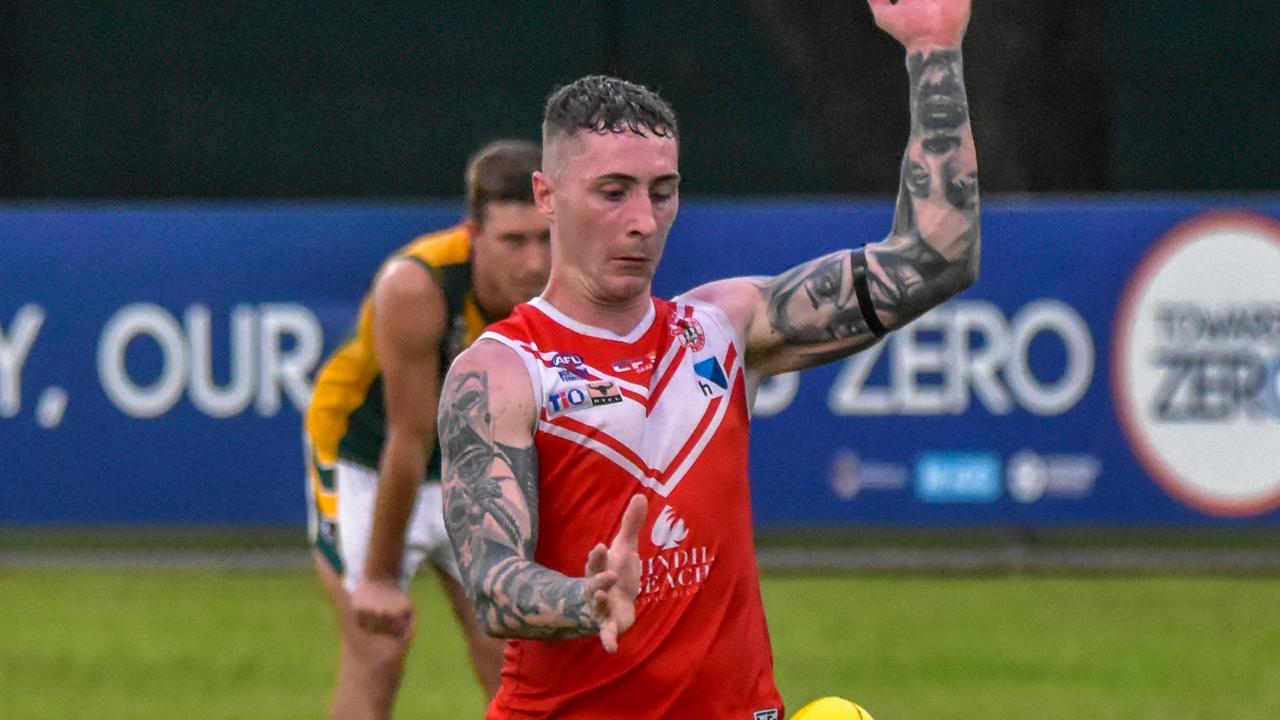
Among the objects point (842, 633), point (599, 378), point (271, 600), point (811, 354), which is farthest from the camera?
point (271, 600)

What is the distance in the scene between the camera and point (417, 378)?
20.2 ft

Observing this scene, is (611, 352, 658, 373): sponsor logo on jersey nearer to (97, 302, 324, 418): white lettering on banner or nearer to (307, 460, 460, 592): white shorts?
(307, 460, 460, 592): white shorts

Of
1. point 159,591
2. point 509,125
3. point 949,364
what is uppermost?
point 509,125

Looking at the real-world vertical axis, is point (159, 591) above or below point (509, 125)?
below

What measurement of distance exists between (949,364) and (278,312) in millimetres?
3450

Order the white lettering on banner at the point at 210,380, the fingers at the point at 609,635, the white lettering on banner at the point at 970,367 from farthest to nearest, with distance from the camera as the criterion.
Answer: the white lettering on banner at the point at 210,380 < the white lettering on banner at the point at 970,367 < the fingers at the point at 609,635

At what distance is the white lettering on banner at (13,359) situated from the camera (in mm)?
11750

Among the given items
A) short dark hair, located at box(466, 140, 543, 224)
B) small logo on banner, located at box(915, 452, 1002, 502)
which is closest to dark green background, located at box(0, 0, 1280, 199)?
small logo on banner, located at box(915, 452, 1002, 502)

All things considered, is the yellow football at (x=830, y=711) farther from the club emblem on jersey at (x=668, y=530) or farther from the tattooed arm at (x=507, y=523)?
the tattooed arm at (x=507, y=523)

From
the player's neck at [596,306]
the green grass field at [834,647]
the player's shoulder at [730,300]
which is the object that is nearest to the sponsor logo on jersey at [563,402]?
the player's neck at [596,306]

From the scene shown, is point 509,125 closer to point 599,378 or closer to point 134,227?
point 134,227

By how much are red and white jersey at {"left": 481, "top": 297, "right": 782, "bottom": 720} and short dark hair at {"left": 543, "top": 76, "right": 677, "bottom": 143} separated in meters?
0.33

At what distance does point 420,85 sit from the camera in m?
14.9

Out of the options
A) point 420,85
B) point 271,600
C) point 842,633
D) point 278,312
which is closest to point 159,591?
point 271,600
